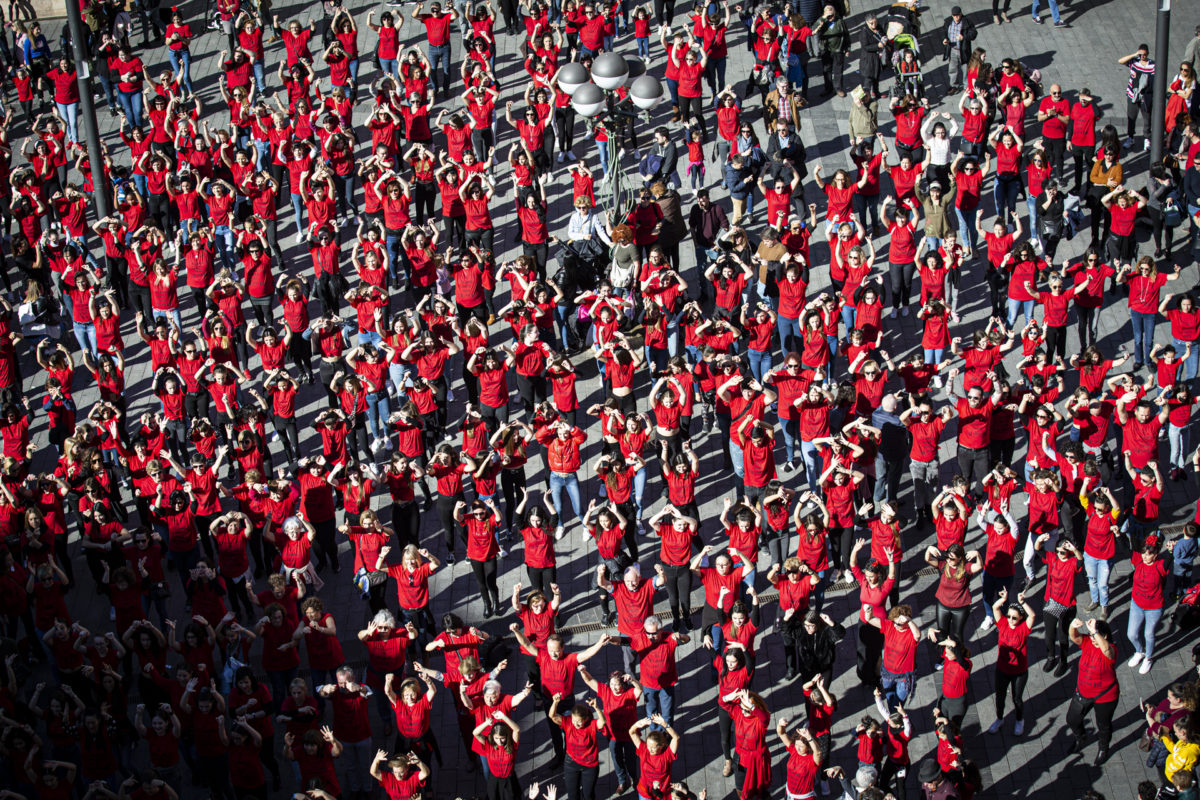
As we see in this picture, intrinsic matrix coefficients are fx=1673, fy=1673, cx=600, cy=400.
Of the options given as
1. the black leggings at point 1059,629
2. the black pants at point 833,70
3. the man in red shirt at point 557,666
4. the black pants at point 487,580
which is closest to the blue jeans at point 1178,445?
the black leggings at point 1059,629

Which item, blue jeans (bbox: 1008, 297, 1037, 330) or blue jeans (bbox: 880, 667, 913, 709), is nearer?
blue jeans (bbox: 880, 667, 913, 709)

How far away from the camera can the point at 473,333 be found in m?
19.7

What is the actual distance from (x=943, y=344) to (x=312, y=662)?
8.50 meters

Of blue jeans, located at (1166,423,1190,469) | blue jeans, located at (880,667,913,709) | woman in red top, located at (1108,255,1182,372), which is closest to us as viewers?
blue jeans, located at (880,667,913,709)

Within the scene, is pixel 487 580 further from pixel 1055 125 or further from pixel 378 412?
pixel 1055 125

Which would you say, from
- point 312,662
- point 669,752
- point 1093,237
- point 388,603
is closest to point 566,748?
point 669,752

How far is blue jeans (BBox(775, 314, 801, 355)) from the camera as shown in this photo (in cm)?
2068

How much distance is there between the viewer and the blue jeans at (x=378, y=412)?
1977 cm

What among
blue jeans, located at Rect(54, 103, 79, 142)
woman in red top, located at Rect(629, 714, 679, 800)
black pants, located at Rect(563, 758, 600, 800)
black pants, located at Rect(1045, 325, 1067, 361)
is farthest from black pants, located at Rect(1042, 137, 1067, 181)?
blue jeans, located at Rect(54, 103, 79, 142)

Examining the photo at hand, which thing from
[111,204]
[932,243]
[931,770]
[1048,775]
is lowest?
[1048,775]

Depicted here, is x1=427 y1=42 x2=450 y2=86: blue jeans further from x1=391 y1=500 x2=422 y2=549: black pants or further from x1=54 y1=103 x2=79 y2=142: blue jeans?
x1=391 y1=500 x2=422 y2=549: black pants

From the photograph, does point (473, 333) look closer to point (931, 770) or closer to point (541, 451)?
point (541, 451)

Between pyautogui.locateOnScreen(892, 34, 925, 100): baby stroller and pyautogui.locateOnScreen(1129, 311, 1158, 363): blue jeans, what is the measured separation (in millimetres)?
7268

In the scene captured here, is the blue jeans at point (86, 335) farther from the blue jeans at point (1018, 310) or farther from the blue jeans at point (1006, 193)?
the blue jeans at point (1006, 193)
